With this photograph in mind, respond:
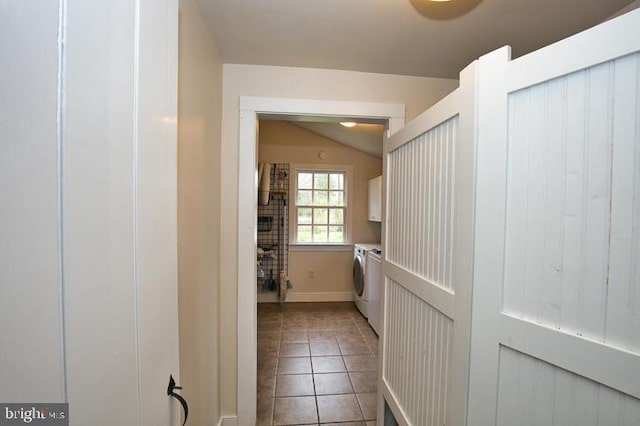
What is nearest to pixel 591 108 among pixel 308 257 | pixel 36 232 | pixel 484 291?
pixel 484 291

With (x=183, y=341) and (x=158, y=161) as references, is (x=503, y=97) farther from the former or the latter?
(x=183, y=341)

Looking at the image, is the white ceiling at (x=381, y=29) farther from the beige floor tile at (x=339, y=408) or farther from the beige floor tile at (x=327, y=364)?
the beige floor tile at (x=327, y=364)

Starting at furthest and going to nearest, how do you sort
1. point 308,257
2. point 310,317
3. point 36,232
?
point 308,257, point 310,317, point 36,232

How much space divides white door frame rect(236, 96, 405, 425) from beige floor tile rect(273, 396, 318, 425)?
285 mm

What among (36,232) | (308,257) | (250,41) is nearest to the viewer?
(36,232)

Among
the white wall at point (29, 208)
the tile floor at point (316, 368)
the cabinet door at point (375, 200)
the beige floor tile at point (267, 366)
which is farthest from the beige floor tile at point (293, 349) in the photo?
the white wall at point (29, 208)

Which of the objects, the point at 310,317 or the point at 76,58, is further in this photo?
the point at 310,317

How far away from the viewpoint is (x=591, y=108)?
62 cm

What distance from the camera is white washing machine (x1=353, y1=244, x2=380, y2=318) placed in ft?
12.2

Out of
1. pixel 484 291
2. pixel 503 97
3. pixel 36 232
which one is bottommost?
pixel 484 291

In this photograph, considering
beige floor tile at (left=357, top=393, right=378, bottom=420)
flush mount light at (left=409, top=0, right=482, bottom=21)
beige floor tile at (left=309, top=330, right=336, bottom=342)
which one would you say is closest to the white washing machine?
beige floor tile at (left=309, top=330, right=336, bottom=342)

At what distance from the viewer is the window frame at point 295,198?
14.2 ft

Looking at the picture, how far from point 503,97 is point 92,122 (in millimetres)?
1015

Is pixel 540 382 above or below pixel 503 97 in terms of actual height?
below
